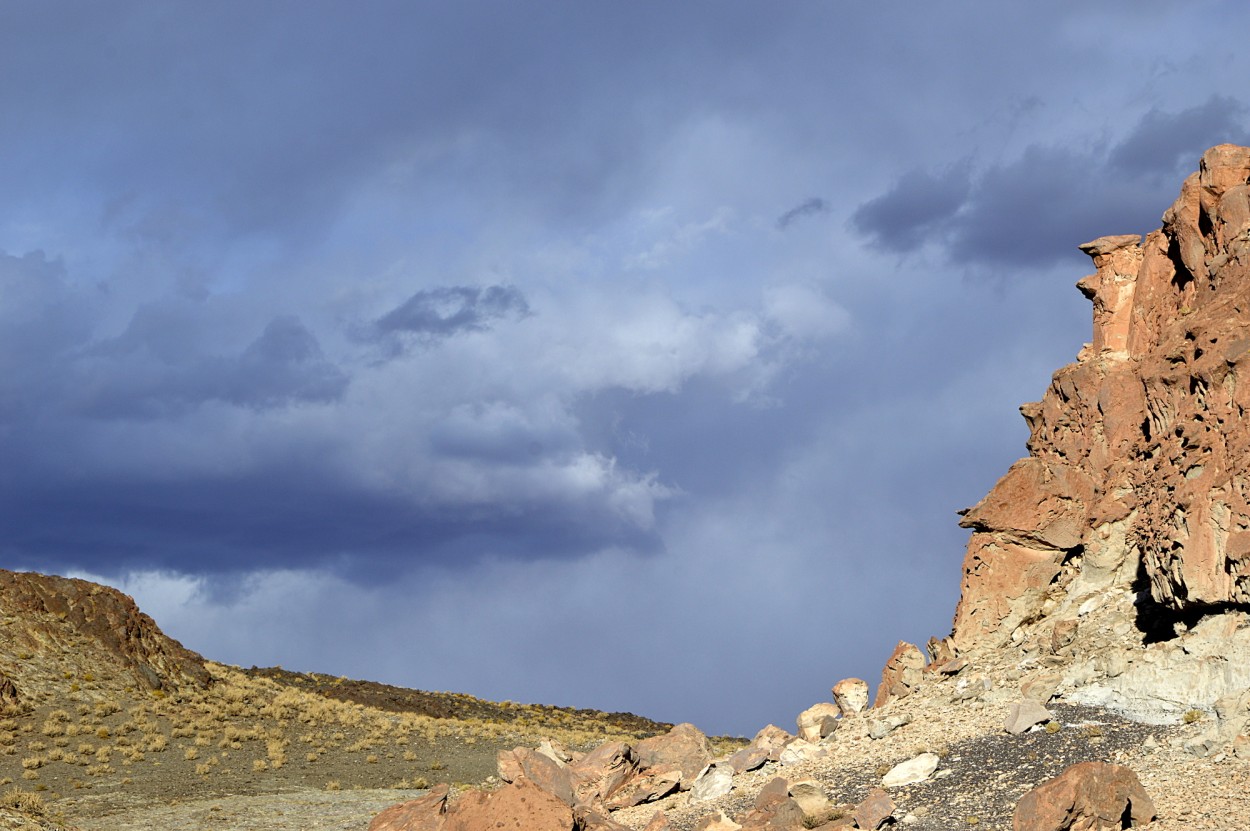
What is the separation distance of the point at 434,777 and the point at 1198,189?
31219 mm

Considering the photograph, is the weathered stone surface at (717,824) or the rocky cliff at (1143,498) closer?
the weathered stone surface at (717,824)

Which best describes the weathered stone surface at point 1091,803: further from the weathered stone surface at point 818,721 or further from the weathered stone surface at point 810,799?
the weathered stone surface at point 818,721

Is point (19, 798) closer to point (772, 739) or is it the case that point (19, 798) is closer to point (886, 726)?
point (772, 739)

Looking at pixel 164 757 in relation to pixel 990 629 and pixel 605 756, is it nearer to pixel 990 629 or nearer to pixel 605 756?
pixel 605 756

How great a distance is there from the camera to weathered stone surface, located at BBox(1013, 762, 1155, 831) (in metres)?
18.8

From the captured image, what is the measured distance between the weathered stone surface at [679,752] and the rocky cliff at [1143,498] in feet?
26.1

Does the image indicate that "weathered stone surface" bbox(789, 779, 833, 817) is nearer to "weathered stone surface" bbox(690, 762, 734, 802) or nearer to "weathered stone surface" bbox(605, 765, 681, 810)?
"weathered stone surface" bbox(690, 762, 734, 802)

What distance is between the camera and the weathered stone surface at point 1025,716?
2502cm

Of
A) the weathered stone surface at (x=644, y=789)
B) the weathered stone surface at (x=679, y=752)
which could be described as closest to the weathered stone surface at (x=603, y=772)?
the weathered stone surface at (x=644, y=789)

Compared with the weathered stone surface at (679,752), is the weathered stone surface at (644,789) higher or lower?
lower

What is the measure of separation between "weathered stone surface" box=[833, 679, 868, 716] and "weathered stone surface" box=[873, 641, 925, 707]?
1.34ft

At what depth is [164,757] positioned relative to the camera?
4175 centimetres

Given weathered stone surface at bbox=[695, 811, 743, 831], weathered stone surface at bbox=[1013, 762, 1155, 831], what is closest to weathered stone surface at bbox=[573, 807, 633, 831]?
weathered stone surface at bbox=[695, 811, 743, 831]

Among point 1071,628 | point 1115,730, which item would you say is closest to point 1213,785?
point 1115,730
